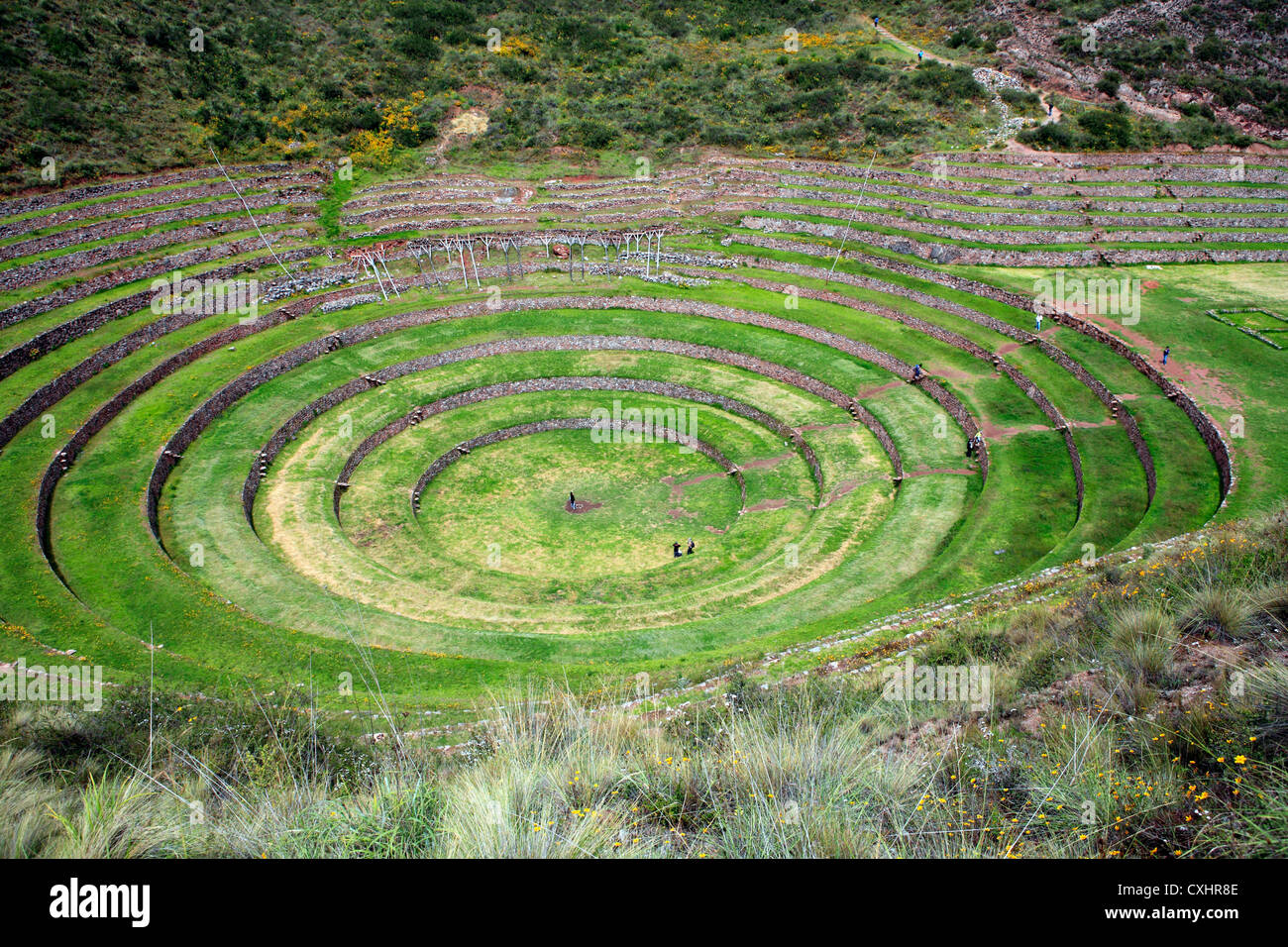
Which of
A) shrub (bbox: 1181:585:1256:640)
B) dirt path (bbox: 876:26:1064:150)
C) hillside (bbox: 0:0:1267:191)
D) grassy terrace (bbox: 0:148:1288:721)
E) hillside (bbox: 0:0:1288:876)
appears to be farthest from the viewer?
dirt path (bbox: 876:26:1064:150)

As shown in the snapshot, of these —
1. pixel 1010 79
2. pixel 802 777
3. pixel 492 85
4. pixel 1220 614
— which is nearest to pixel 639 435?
pixel 1220 614

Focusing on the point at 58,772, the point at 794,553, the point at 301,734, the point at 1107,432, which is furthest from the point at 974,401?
the point at 58,772

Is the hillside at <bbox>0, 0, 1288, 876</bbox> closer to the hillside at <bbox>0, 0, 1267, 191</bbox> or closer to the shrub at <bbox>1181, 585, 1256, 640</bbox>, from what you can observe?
the shrub at <bbox>1181, 585, 1256, 640</bbox>

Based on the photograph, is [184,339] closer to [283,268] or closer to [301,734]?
[283,268]

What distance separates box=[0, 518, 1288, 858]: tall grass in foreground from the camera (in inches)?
299

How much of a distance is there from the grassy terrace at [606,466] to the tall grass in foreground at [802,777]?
6.67 meters

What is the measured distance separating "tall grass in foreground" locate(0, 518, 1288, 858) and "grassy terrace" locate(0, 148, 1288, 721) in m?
6.67

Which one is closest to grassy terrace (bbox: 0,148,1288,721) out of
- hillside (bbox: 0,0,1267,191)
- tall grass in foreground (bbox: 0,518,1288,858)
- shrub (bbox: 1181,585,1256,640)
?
tall grass in foreground (bbox: 0,518,1288,858)

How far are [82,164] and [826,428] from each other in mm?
46684

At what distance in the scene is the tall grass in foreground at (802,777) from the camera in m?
7.59

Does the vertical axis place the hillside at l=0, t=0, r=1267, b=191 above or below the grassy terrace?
above

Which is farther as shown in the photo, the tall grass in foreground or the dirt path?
the dirt path

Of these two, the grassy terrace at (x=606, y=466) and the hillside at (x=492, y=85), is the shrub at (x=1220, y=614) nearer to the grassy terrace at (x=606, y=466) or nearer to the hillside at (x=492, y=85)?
the grassy terrace at (x=606, y=466)

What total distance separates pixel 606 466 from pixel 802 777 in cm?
2732
